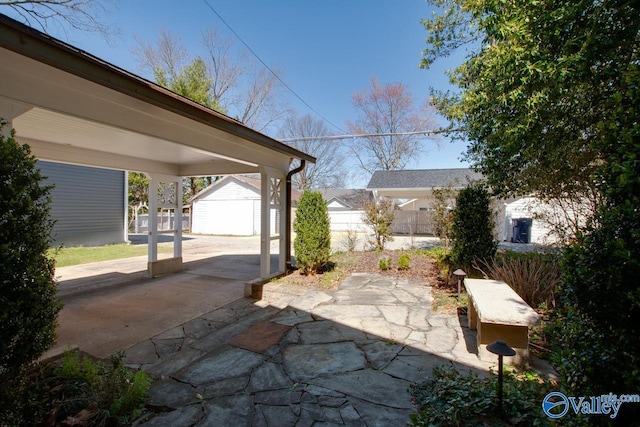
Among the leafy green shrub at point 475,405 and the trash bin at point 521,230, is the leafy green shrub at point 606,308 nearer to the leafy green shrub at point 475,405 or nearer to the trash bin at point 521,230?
the leafy green shrub at point 475,405

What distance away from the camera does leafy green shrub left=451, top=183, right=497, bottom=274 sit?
5777 millimetres

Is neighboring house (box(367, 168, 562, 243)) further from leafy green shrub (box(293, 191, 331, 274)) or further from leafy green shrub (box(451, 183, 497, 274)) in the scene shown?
leafy green shrub (box(293, 191, 331, 274))

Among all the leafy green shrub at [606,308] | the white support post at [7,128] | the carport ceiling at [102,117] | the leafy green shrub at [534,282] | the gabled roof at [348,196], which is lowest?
the leafy green shrub at [534,282]

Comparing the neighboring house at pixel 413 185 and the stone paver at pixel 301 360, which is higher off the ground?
the neighboring house at pixel 413 185

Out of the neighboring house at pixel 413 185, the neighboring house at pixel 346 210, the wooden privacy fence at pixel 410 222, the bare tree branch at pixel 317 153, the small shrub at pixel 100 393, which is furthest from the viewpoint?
the bare tree branch at pixel 317 153

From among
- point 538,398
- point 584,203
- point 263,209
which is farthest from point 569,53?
point 263,209

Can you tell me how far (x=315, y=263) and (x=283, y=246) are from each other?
31.4 inches

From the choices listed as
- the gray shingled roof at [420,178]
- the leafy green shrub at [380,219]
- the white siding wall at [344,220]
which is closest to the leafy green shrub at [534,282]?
the leafy green shrub at [380,219]

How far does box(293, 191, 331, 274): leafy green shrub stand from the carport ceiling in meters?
0.95

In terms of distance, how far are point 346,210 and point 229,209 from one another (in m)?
12.3

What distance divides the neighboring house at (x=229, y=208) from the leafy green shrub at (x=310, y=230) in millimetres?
12943

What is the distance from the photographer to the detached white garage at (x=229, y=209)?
19.0m

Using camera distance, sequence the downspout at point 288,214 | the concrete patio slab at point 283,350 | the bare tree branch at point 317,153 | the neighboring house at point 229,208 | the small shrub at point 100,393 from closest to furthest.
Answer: the small shrub at point 100,393 → the concrete patio slab at point 283,350 → the downspout at point 288,214 → the neighboring house at point 229,208 → the bare tree branch at point 317,153

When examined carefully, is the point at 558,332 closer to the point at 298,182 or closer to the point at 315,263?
the point at 315,263
